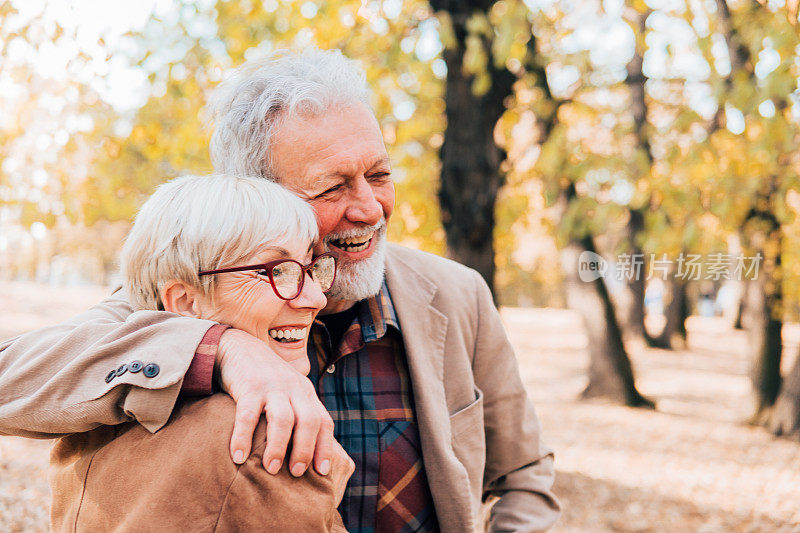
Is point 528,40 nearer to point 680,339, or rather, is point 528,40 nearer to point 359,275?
point 359,275

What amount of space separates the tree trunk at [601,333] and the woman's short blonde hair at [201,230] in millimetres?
9112

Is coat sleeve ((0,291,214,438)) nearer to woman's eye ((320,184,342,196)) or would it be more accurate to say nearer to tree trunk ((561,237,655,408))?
woman's eye ((320,184,342,196))

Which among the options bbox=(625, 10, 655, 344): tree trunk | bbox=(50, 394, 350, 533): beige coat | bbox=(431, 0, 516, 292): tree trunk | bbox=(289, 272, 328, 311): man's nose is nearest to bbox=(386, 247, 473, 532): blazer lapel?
bbox=(289, 272, 328, 311): man's nose

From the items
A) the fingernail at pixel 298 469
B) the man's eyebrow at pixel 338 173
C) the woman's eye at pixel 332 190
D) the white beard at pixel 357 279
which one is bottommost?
the fingernail at pixel 298 469

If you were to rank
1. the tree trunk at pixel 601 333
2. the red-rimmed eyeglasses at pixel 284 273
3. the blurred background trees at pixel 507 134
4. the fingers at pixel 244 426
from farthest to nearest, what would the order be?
the tree trunk at pixel 601 333 < the blurred background trees at pixel 507 134 < the red-rimmed eyeglasses at pixel 284 273 < the fingers at pixel 244 426

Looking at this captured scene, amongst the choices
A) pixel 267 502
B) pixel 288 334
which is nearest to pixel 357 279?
pixel 288 334

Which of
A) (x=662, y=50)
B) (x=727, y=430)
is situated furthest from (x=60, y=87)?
(x=727, y=430)

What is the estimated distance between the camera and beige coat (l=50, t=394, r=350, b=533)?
1219 mm

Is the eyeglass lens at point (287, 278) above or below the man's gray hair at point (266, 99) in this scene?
below

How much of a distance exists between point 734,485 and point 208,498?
303 inches

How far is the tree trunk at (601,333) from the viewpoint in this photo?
10430 millimetres

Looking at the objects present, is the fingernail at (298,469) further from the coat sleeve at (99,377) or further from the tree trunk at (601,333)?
the tree trunk at (601,333)

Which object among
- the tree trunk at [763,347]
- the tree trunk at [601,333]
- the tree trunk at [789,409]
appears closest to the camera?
the tree trunk at [789,409]

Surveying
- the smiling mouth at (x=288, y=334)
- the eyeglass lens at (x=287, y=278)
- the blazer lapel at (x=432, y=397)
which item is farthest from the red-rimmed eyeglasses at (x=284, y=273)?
the blazer lapel at (x=432, y=397)
